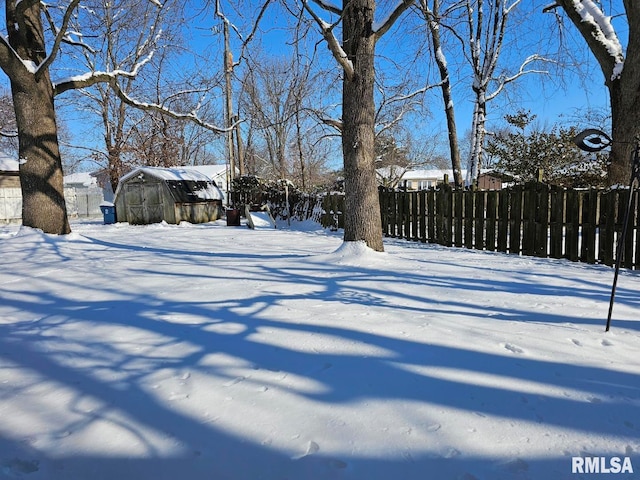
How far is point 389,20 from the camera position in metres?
6.09

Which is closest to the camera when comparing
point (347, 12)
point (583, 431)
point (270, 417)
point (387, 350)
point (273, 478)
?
point (273, 478)

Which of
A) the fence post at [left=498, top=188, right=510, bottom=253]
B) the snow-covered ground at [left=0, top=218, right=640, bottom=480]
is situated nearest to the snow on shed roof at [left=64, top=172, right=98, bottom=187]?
the fence post at [left=498, top=188, right=510, bottom=253]

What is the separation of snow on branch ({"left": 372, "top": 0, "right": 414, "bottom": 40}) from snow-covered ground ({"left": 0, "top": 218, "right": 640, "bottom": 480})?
431 cm

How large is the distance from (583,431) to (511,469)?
1.67ft

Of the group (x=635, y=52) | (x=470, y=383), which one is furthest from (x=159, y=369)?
(x=635, y=52)

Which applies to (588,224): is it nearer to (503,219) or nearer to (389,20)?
(503,219)

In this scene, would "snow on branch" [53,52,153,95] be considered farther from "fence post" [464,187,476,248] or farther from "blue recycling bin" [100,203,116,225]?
"blue recycling bin" [100,203,116,225]

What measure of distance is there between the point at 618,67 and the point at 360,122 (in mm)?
4976

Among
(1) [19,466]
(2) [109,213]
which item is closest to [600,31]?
(1) [19,466]

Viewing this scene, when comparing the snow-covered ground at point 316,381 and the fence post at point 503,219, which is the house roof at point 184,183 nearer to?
the snow-covered ground at point 316,381

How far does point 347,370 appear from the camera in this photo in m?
2.35

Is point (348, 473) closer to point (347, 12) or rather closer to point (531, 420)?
point (531, 420)

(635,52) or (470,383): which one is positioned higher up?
(635,52)

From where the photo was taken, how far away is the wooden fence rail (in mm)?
6160
